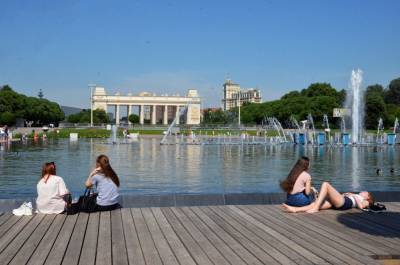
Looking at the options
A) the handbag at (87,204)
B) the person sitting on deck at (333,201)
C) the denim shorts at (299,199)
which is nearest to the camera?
the handbag at (87,204)

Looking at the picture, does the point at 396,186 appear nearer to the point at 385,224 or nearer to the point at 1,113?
the point at 385,224

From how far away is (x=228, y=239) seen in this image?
24.1 ft

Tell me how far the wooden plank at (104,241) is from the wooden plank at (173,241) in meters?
0.78

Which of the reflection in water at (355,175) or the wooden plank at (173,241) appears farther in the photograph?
the reflection in water at (355,175)

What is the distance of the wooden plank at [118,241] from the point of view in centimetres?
623

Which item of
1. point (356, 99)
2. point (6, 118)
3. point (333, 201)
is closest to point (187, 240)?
point (333, 201)

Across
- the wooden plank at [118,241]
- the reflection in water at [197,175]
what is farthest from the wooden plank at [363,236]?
the reflection in water at [197,175]

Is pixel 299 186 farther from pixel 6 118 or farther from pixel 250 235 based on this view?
pixel 6 118

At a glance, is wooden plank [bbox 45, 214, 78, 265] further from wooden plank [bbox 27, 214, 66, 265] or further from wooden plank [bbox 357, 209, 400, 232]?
wooden plank [bbox 357, 209, 400, 232]

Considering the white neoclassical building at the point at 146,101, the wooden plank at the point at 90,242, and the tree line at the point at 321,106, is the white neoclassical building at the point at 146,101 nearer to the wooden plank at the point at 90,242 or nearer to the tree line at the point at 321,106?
the tree line at the point at 321,106

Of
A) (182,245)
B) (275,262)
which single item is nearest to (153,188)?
(182,245)

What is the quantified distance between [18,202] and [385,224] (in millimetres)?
6269

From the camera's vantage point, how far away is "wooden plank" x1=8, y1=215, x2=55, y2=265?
6.20 m

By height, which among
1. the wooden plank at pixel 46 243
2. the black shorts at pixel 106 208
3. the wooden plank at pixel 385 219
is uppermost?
the black shorts at pixel 106 208
